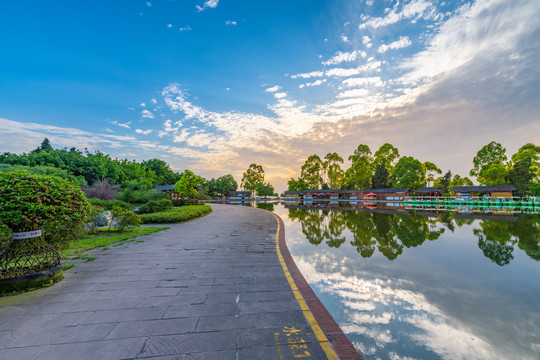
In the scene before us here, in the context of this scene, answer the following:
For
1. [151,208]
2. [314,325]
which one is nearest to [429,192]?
[151,208]

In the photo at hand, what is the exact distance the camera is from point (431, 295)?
16.3 feet

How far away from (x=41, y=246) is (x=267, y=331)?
5032mm

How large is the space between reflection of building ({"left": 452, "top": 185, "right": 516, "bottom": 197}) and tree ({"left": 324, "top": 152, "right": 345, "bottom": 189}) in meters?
31.8

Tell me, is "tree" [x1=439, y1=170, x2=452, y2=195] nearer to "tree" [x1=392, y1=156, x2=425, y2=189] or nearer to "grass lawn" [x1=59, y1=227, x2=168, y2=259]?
"tree" [x1=392, y1=156, x2=425, y2=189]

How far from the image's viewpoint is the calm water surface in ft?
10.9

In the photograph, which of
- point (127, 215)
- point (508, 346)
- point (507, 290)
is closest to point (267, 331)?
point (508, 346)

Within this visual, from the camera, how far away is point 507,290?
520 cm

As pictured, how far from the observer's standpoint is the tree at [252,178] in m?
86.4

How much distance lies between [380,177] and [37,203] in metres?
67.2

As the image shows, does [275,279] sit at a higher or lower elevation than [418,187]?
lower

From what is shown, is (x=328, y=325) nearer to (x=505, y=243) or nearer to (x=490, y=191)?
(x=505, y=243)

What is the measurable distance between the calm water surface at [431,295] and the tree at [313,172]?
225ft

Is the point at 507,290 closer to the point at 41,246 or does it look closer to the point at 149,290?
the point at 149,290

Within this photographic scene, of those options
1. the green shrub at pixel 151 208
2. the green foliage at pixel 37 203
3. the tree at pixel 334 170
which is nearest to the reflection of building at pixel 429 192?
the tree at pixel 334 170
